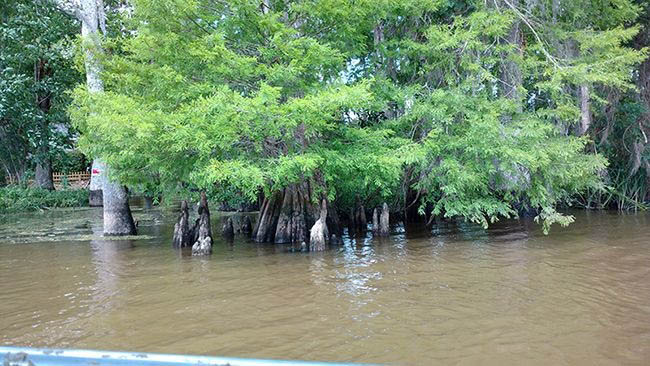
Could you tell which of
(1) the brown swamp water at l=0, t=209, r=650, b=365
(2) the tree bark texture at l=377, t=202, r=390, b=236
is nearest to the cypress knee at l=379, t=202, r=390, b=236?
(2) the tree bark texture at l=377, t=202, r=390, b=236

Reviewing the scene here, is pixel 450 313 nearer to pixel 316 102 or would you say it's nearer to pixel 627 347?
pixel 627 347

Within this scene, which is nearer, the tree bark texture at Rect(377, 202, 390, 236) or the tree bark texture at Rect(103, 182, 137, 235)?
the tree bark texture at Rect(377, 202, 390, 236)

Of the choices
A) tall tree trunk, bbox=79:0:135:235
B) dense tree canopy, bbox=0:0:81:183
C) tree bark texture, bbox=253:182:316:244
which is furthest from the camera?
dense tree canopy, bbox=0:0:81:183

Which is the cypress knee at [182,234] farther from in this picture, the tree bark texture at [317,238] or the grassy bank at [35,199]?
the grassy bank at [35,199]

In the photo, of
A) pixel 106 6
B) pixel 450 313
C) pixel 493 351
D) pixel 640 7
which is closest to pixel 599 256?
pixel 450 313

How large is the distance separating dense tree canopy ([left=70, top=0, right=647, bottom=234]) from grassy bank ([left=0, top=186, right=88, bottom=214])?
35.2 feet

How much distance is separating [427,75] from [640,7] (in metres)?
6.06

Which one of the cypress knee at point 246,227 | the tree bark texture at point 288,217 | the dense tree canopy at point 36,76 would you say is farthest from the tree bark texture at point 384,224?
the dense tree canopy at point 36,76

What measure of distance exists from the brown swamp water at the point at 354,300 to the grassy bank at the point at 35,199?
1011cm

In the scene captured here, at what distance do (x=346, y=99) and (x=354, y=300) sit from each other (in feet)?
11.7

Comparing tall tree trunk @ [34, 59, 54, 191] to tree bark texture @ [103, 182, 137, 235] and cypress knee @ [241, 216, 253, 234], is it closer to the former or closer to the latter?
tree bark texture @ [103, 182, 137, 235]

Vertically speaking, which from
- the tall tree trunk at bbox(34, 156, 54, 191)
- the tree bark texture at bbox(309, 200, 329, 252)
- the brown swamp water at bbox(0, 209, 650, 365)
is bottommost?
the brown swamp water at bbox(0, 209, 650, 365)

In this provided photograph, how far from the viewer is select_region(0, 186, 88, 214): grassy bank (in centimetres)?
1945

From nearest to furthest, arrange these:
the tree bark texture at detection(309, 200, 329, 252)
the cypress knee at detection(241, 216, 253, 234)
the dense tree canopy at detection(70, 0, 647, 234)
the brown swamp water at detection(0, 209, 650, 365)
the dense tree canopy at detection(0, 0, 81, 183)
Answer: the brown swamp water at detection(0, 209, 650, 365)
the dense tree canopy at detection(70, 0, 647, 234)
the tree bark texture at detection(309, 200, 329, 252)
the cypress knee at detection(241, 216, 253, 234)
the dense tree canopy at detection(0, 0, 81, 183)
